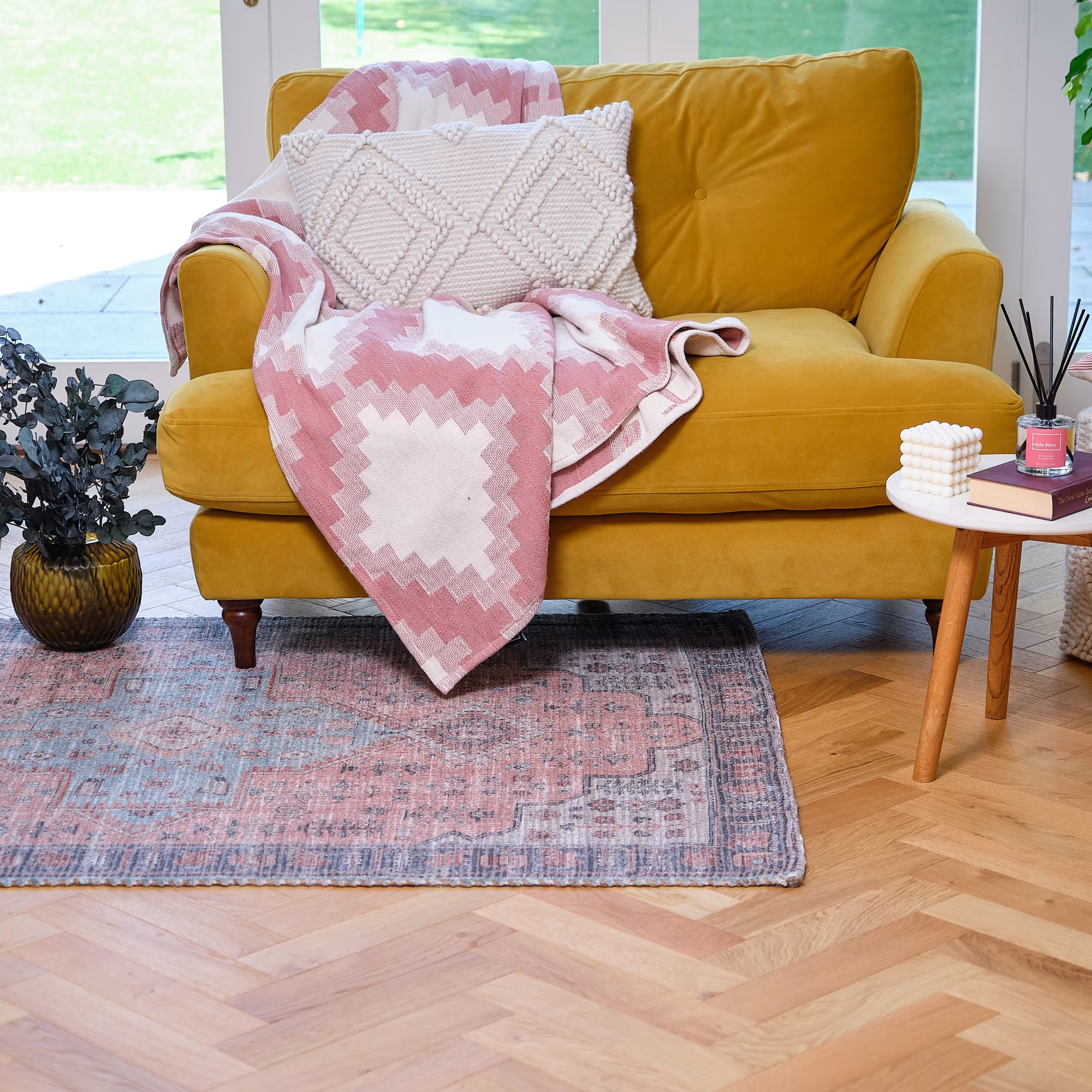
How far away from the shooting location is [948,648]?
162 cm

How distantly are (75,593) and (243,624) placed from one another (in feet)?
0.91

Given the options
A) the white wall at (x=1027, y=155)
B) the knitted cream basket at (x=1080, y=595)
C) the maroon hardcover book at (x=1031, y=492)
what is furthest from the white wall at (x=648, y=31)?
the maroon hardcover book at (x=1031, y=492)

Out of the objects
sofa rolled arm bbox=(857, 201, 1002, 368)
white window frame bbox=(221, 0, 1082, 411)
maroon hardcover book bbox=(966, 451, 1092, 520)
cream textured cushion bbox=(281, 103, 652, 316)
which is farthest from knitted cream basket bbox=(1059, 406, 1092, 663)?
white window frame bbox=(221, 0, 1082, 411)

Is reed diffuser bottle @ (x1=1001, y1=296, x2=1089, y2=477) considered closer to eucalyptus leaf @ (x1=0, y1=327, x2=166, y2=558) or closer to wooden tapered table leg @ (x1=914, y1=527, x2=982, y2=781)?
wooden tapered table leg @ (x1=914, y1=527, x2=982, y2=781)

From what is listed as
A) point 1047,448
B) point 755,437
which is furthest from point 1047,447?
point 755,437

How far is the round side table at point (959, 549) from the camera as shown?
1502 mm

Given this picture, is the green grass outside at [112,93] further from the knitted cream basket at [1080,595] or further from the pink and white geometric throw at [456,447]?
the knitted cream basket at [1080,595]

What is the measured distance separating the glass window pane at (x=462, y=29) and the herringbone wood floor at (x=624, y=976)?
2216 millimetres

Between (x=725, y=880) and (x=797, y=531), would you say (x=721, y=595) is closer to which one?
(x=797, y=531)

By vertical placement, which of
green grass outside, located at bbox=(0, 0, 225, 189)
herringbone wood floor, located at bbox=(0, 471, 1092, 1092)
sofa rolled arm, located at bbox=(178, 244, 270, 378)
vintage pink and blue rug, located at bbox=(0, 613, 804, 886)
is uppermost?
green grass outside, located at bbox=(0, 0, 225, 189)

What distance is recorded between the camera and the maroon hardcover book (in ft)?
4.94

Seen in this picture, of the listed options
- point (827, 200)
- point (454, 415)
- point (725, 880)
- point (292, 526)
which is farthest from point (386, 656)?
point (827, 200)

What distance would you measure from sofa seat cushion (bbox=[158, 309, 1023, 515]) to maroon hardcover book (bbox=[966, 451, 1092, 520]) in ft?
0.84

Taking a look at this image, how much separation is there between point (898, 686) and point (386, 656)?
765 mm
